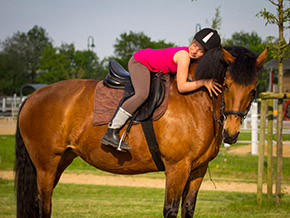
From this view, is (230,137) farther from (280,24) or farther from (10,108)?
(10,108)

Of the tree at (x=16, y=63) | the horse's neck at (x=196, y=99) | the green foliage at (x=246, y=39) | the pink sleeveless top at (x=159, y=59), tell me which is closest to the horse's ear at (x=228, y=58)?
the horse's neck at (x=196, y=99)

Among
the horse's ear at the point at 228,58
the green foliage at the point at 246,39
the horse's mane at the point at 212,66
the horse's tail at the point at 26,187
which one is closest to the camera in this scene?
the horse's ear at the point at 228,58

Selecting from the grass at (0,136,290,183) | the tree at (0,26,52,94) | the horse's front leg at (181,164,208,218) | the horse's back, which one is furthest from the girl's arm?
the tree at (0,26,52,94)

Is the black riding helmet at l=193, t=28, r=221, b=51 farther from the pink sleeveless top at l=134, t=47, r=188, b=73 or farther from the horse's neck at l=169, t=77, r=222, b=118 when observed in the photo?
the horse's neck at l=169, t=77, r=222, b=118

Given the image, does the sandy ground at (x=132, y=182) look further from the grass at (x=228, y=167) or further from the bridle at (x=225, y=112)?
the bridle at (x=225, y=112)

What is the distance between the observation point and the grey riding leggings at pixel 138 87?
14.0 feet

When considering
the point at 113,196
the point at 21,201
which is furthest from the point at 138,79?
the point at 113,196

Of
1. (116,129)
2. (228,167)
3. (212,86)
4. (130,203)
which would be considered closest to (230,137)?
(212,86)

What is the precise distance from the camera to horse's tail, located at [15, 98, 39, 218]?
16.1 ft

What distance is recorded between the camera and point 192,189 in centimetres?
447

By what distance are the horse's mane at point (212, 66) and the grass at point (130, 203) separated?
3333 millimetres

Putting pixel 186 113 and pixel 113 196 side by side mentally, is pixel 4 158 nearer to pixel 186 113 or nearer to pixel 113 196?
pixel 113 196

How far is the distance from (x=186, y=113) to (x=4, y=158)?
11.9 metres

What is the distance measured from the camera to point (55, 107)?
15.8 feet
